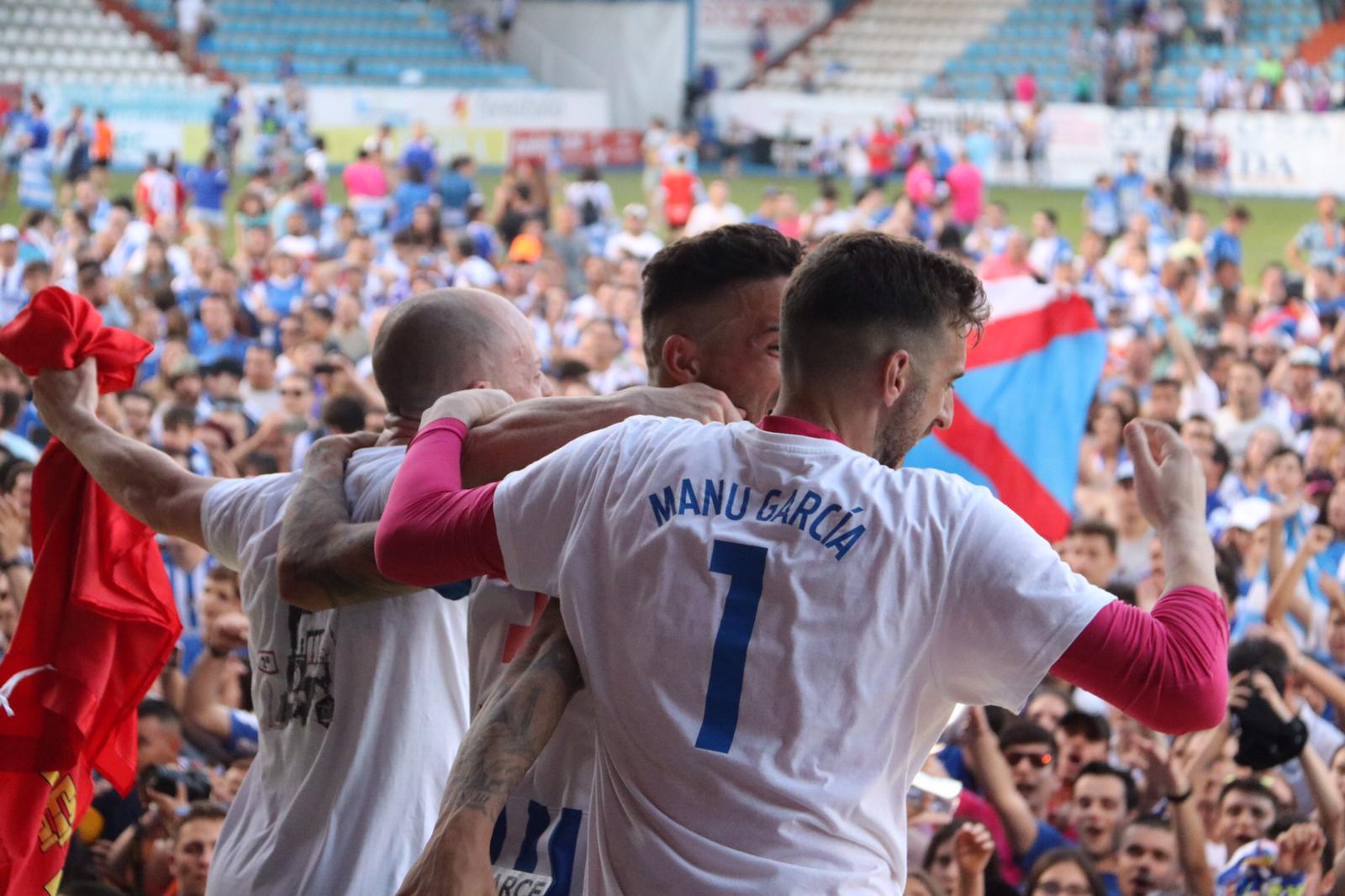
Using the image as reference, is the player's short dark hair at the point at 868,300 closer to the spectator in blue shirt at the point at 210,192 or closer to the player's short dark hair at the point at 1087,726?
the player's short dark hair at the point at 1087,726

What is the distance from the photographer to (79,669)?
→ 336 cm

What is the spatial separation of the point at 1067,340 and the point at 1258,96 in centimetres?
2665

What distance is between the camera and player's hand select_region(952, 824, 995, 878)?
13.2ft

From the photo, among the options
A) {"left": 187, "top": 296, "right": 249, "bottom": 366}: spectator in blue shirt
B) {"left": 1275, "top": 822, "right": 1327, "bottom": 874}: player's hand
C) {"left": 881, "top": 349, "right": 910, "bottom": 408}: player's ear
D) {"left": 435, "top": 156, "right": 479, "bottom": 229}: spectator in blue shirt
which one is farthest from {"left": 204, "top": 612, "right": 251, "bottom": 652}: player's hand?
{"left": 435, "top": 156, "right": 479, "bottom": 229}: spectator in blue shirt

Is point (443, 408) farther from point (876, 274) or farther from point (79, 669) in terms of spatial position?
point (79, 669)

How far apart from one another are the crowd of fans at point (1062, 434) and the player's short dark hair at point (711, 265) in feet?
1.04

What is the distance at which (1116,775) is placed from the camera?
457 cm

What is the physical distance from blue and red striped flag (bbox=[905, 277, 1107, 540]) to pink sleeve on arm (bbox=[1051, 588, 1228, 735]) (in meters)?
3.85

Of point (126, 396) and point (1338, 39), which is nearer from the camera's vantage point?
point (126, 396)

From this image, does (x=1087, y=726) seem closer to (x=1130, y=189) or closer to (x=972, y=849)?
(x=972, y=849)

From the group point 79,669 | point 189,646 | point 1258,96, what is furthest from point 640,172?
point 79,669

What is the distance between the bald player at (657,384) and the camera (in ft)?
7.95

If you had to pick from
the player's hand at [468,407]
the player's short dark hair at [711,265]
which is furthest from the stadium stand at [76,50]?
the player's short dark hair at [711,265]

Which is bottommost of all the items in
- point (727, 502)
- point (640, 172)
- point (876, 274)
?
point (640, 172)
